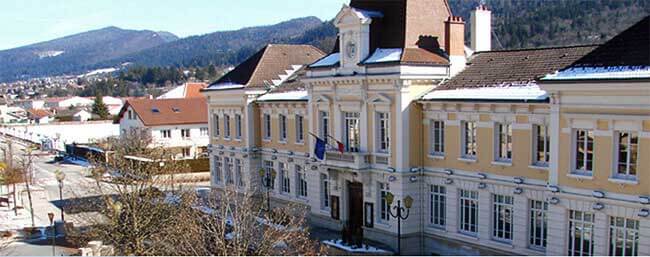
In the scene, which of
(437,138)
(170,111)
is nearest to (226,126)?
(437,138)

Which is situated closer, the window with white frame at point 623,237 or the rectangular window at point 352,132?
the window with white frame at point 623,237

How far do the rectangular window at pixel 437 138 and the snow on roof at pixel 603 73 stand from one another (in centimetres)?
710

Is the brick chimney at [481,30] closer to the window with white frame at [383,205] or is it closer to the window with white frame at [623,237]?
the window with white frame at [383,205]

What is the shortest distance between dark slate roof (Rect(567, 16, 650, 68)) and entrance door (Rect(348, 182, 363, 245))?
1335 centimetres

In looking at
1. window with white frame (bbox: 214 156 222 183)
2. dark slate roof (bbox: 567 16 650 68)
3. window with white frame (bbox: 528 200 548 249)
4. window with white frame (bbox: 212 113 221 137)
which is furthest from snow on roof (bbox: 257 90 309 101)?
dark slate roof (bbox: 567 16 650 68)

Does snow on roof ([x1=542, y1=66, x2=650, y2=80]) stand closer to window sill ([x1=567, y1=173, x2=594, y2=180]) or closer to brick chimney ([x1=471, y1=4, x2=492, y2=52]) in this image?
window sill ([x1=567, y1=173, x2=594, y2=180])

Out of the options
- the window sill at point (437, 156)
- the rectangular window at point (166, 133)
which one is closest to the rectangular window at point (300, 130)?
the window sill at point (437, 156)

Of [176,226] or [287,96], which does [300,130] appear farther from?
[176,226]

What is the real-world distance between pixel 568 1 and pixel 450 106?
122 m

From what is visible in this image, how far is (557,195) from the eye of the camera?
71.5 feet

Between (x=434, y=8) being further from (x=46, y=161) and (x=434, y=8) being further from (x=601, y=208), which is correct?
(x=46, y=161)

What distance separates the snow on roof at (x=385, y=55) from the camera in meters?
28.3

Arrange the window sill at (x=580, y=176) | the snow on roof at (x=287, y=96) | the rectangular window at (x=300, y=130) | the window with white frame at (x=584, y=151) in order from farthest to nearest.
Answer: the rectangular window at (x=300, y=130)
the snow on roof at (x=287, y=96)
the window with white frame at (x=584, y=151)
the window sill at (x=580, y=176)

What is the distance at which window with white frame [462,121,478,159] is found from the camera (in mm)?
26339
